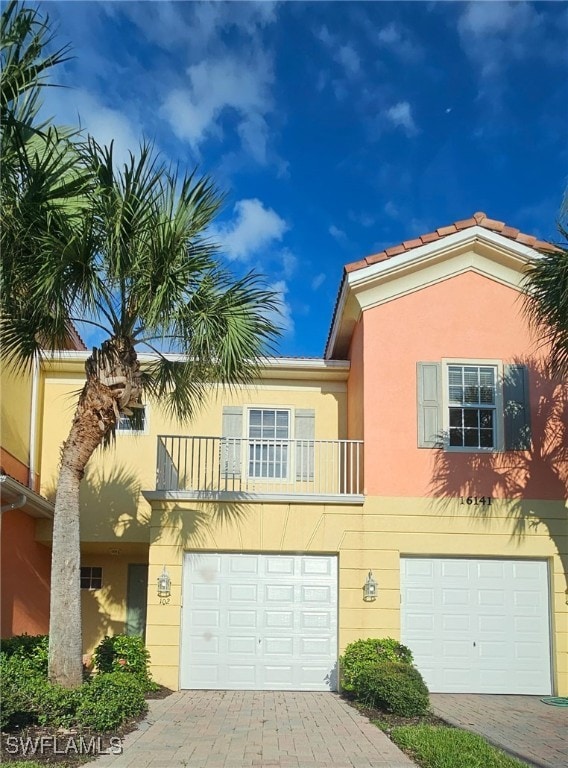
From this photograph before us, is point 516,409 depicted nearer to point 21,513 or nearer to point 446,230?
point 446,230

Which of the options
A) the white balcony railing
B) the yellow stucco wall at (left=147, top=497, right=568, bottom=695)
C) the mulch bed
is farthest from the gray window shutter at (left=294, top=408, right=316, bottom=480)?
the mulch bed

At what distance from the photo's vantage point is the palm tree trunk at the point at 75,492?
389 inches

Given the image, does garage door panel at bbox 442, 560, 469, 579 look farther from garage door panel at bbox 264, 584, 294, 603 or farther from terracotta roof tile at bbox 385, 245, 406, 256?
terracotta roof tile at bbox 385, 245, 406, 256

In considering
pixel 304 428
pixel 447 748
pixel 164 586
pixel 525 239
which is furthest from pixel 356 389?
pixel 447 748

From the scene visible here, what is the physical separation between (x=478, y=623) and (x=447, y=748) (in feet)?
18.7

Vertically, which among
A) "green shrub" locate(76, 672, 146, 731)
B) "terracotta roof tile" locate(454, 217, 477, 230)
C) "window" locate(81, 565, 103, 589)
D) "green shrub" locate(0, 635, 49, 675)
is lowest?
"green shrub" locate(76, 672, 146, 731)

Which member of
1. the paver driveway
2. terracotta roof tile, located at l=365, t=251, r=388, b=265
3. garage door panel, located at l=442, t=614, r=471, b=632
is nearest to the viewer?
the paver driveway

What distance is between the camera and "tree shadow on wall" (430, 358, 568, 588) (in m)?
14.1

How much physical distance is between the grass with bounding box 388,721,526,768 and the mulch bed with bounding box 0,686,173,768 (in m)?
3.17

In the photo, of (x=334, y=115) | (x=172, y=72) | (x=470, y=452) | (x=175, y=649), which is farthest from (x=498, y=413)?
(x=172, y=72)

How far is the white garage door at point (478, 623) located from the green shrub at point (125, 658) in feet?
14.0

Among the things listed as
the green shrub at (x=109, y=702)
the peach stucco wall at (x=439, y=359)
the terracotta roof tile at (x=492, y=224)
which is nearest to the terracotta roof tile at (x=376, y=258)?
the peach stucco wall at (x=439, y=359)

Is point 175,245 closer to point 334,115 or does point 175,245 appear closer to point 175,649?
point 334,115

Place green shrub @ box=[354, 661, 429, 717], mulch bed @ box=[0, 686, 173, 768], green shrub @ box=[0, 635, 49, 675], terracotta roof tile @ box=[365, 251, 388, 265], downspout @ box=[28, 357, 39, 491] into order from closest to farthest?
mulch bed @ box=[0, 686, 173, 768] < green shrub @ box=[0, 635, 49, 675] < green shrub @ box=[354, 661, 429, 717] < terracotta roof tile @ box=[365, 251, 388, 265] < downspout @ box=[28, 357, 39, 491]
